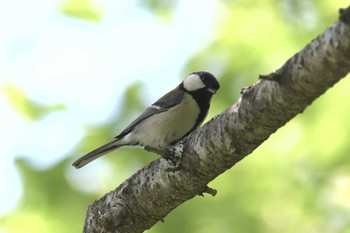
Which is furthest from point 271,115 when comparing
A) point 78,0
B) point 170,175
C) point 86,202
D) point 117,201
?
point 78,0

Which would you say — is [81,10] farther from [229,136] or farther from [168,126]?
[229,136]

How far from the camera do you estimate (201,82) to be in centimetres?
492

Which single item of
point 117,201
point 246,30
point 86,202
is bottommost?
point 117,201

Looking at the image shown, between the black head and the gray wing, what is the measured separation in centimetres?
11

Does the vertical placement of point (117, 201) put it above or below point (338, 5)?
below

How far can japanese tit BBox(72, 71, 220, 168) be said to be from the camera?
14.9 ft

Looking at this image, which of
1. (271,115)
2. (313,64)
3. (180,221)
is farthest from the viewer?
Result: (180,221)

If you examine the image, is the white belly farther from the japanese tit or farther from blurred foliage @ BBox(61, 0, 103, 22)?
blurred foliage @ BBox(61, 0, 103, 22)

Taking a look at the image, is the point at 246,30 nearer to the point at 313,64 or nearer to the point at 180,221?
the point at 180,221

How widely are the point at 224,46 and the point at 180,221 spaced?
1573 millimetres

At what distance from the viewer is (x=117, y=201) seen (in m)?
3.19

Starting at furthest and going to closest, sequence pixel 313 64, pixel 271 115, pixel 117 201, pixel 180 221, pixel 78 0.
Answer: pixel 78 0 → pixel 180 221 → pixel 117 201 → pixel 271 115 → pixel 313 64

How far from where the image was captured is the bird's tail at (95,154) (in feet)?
15.1

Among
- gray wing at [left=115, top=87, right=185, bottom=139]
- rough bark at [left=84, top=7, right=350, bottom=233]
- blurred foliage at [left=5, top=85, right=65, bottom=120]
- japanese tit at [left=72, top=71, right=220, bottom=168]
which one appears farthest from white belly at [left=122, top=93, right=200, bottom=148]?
rough bark at [left=84, top=7, right=350, bottom=233]
